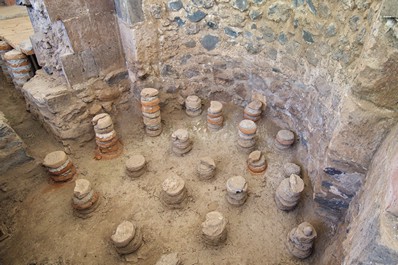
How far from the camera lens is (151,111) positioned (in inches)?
138

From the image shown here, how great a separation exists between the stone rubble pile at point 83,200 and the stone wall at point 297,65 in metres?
1.41

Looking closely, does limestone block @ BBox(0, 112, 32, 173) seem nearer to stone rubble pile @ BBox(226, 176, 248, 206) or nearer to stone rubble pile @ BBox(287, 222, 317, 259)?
stone rubble pile @ BBox(226, 176, 248, 206)

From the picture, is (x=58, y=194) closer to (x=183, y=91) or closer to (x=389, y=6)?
(x=183, y=91)

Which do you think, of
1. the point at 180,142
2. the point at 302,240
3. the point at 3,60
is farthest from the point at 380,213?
the point at 3,60

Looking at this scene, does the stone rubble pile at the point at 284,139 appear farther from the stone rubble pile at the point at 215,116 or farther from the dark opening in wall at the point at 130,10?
the dark opening in wall at the point at 130,10

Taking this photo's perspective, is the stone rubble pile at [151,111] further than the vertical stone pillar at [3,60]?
No

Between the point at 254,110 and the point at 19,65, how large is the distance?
345 cm

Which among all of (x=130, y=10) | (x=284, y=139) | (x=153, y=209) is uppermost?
(x=130, y=10)

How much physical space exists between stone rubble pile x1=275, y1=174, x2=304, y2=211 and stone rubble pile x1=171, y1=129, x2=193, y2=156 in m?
1.17

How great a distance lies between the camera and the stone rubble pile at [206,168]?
3145 mm

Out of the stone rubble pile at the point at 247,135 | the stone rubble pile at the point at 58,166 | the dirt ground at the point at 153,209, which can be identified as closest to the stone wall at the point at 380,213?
→ the dirt ground at the point at 153,209

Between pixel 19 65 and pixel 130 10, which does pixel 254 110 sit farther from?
pixel 19 65

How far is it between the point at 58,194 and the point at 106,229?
0.73 metres

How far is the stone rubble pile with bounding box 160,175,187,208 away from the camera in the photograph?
9.43ft
